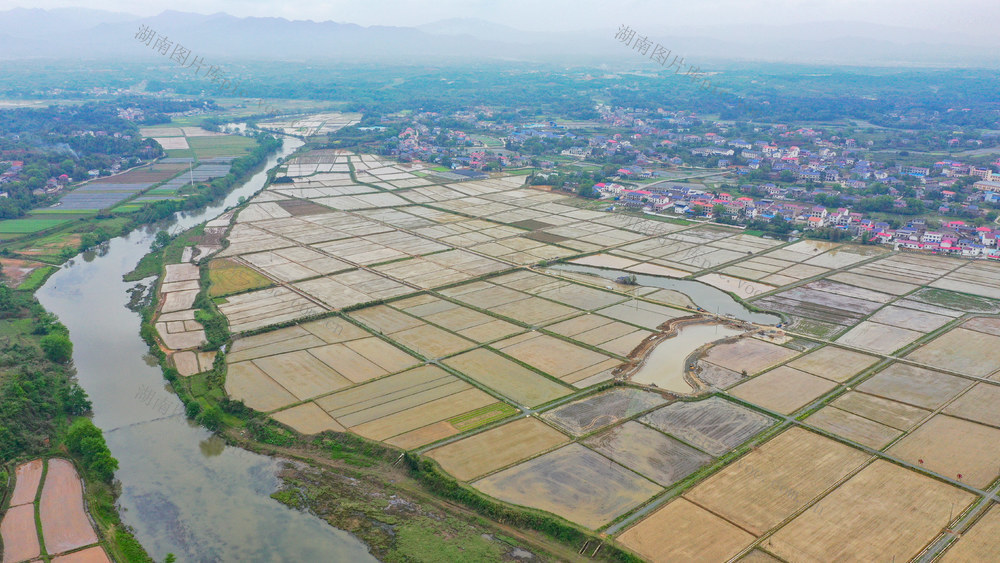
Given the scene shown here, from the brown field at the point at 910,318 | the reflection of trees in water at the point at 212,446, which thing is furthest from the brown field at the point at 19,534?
the brown field at the point at 910,318

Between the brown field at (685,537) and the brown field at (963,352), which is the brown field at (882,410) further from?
the brown field at (685,537)

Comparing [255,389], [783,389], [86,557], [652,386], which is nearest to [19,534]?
[86,557]

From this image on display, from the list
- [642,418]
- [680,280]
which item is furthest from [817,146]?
[642,418]

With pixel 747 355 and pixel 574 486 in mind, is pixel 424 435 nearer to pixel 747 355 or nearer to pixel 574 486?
pixel 574 486

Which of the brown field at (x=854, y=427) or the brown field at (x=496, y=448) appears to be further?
the brown field at (x=854, y=427)

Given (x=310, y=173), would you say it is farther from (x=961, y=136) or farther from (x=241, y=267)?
(x=961, y=136)

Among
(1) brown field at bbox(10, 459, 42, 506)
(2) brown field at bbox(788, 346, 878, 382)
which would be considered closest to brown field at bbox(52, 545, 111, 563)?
(1) brown field at bbox(10, 459, 42, 506)
